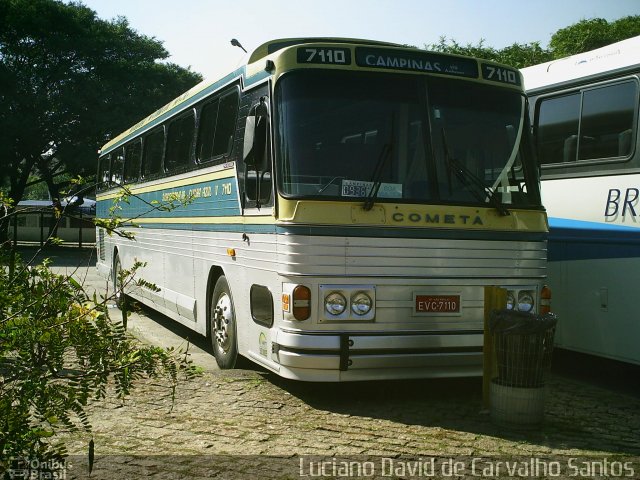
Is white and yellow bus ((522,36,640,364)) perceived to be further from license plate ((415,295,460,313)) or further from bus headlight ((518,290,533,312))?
license plate ((415,295,460,313))

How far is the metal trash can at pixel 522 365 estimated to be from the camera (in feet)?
22.0

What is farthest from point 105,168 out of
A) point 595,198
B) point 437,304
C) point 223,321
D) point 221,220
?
point 437,304

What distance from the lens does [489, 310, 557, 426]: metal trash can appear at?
22.0ft

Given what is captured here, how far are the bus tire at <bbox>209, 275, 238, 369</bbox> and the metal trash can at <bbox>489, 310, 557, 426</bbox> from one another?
3132mm

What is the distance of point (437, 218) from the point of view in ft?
24.2

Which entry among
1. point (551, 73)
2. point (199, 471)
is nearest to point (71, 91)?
point (551, 73)

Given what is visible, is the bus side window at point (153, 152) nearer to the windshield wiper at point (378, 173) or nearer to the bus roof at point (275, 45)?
the bus roof at point (275, 45)

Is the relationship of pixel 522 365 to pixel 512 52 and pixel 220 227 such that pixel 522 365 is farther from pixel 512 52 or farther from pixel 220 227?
pixel 512 52

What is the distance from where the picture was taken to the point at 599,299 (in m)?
8.94

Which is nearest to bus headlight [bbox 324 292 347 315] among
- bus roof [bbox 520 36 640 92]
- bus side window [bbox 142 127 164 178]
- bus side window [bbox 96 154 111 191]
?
bus roof [bbox 520 36 640 92]

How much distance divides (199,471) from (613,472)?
2.87 meters

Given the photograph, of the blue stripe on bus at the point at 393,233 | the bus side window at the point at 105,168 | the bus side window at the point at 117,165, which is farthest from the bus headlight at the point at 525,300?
the bus side window at the point at 105,168

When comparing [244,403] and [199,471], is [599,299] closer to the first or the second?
[244,403]

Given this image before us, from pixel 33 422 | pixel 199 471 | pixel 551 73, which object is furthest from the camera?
pixel 551 73
